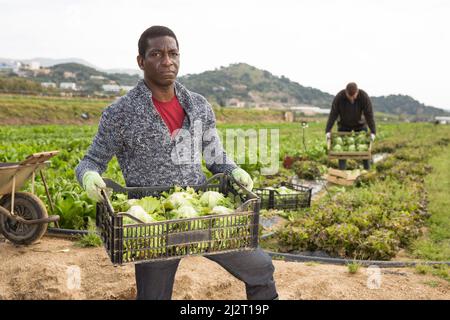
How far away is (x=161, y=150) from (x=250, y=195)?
2.27 feet

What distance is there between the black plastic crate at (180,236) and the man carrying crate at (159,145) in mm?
284

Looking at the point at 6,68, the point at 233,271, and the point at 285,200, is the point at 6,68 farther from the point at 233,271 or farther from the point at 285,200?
the point at 233,271

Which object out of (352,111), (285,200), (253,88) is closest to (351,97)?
(352,111)

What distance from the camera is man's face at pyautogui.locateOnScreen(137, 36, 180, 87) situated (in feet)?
9.74

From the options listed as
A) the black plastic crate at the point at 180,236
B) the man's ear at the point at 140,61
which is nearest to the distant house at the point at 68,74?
the man's ear at the point at 140,61

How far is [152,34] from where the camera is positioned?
9.86 feet

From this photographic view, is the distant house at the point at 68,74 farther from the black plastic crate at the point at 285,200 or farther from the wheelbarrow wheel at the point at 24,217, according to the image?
the wheelbarrow wheel at the point at 24,217

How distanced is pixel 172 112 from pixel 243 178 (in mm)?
652

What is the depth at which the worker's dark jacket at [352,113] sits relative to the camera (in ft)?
28.1

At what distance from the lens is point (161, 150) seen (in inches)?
123

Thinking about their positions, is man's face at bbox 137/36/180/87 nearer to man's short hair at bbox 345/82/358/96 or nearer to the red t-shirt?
the red t-shirt

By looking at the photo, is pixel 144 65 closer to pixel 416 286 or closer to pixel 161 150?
pixel 161 150

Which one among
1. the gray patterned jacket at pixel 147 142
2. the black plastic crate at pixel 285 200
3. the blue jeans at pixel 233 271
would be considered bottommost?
the black plastic crate at pixel 285 200

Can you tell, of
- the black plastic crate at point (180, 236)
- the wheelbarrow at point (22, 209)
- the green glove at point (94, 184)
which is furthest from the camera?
the wheelbarrow at point (22, 209)
